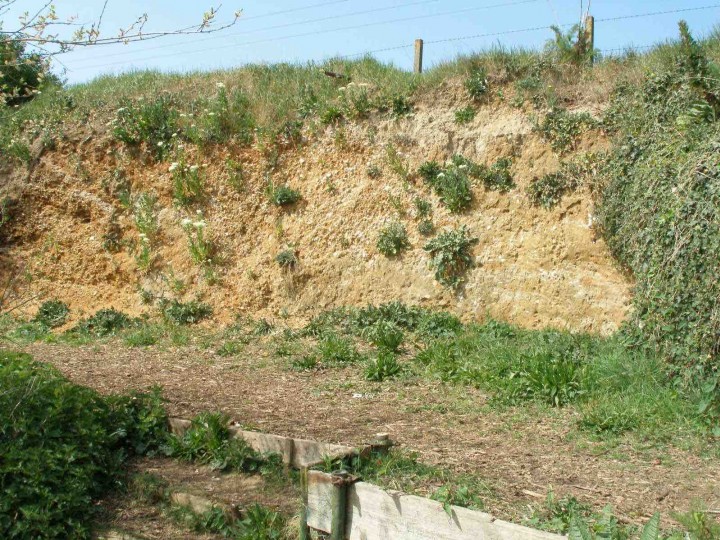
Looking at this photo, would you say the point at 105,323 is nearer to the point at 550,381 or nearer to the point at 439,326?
the point at 439,326

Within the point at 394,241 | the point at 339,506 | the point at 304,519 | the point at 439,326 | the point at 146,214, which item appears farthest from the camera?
the point at 146,214

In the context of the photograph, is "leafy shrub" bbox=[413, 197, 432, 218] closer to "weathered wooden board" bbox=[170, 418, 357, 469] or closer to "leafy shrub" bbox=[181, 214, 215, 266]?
"leafy shrub" bbox=[181, 214, 215, 266]

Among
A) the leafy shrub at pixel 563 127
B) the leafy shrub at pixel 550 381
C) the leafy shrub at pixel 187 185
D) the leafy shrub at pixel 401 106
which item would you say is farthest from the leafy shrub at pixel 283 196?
the leafy shrub at pixel 550 381

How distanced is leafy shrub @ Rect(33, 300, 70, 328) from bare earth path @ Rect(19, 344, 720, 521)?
2360mm

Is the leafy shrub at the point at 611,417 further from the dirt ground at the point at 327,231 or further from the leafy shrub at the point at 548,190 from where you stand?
the leafy shrub at the point at 548,190

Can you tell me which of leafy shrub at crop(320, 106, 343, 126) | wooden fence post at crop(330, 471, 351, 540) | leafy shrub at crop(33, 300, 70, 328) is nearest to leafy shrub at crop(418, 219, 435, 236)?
leafy shrub at crop(320, 106, 343, 126)

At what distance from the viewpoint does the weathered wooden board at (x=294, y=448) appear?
515 cm

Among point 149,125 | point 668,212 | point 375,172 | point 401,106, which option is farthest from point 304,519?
point 149,125

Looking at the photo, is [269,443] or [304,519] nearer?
[304,519]

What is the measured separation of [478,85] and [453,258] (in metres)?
2.66

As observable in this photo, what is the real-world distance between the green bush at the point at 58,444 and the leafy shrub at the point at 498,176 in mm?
5423

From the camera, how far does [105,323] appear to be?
10828mm

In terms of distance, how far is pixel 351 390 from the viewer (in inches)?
296

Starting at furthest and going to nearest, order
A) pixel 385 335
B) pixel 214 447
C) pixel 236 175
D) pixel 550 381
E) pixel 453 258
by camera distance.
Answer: pixel 236 175 → pixel 453 258 → pixel 385 335 → pixel 550 381 → pixel 214 447
